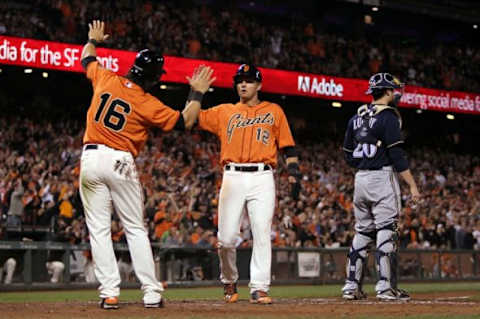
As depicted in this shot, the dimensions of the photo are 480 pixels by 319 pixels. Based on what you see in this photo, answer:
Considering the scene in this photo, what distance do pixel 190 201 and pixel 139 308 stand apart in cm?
1191

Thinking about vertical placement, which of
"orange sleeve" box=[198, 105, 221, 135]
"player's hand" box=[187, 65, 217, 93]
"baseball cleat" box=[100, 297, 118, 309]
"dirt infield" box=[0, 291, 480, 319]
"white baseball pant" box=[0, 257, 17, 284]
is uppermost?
"player's hand" box=[187, 65, 217, 93]

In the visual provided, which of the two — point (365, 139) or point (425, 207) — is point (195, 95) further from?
point (425, 207)

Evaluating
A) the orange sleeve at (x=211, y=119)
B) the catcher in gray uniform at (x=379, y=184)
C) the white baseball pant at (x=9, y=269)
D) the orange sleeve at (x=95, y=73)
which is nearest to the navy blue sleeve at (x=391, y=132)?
the catcher in gray uniform at (x=379, y=184)

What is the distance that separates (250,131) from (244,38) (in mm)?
18372

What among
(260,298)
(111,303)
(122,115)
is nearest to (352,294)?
(260,298)

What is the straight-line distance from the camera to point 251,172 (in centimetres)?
772

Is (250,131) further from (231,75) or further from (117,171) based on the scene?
(231,75)

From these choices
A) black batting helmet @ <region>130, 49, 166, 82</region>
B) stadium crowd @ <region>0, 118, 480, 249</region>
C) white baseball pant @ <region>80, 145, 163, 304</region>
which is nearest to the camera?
white baseball pant @ <region>80, 145, 163, 304</region>

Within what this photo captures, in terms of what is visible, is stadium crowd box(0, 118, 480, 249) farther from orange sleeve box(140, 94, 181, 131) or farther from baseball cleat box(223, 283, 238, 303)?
orange sleeve box(140, 94, 181, 131)

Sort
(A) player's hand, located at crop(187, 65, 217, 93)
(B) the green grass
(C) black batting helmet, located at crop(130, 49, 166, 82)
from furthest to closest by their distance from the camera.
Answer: (B) the green grass < (A) player's hand, located at crop(187, 65, 217, 93) < (C) black batting helmet, located at crop(130, 49, 166, 82)

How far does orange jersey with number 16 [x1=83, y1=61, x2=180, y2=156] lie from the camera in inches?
262

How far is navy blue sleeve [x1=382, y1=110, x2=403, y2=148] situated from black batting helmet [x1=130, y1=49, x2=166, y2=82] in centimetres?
253

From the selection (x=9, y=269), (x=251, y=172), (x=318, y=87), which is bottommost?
(x=9, y=269)

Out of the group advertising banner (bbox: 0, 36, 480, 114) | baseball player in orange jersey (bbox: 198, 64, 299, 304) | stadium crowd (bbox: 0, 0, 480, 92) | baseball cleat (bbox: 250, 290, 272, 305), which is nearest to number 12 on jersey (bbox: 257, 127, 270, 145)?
baseball player in orange jersey (bbox: 198, 64, 299, 304)
